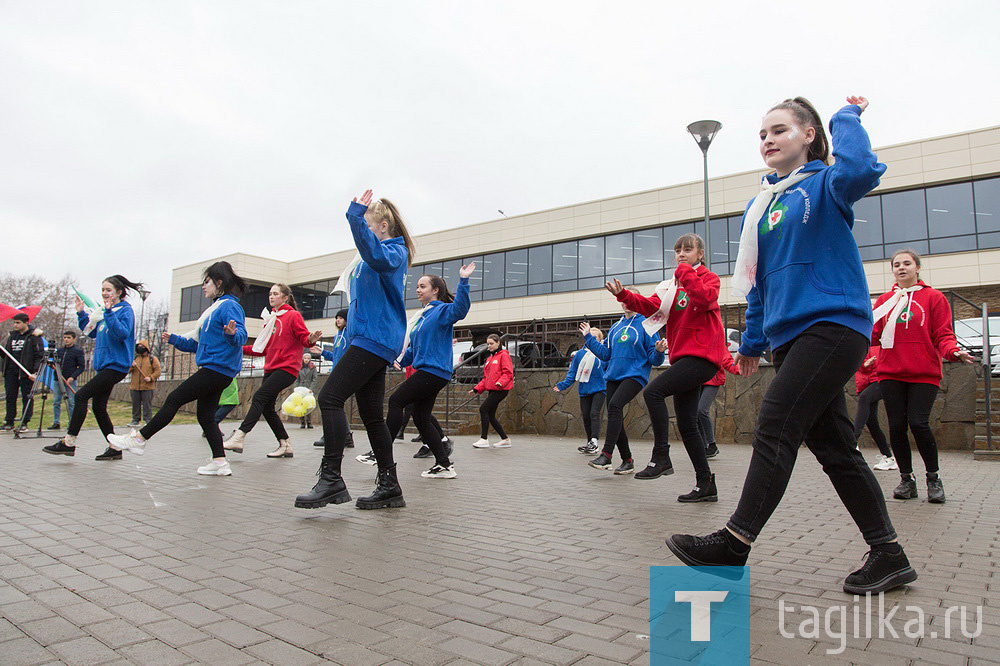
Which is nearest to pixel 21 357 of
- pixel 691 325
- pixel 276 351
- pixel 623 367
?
pixel 276 351

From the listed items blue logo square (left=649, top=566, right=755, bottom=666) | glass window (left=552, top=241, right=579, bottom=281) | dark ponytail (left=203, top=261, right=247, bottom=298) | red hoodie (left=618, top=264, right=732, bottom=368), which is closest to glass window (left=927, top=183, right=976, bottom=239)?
glass window (left=552, top=241, right=579, bottom=281)

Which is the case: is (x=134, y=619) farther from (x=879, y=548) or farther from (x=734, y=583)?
(x=879, y=548)

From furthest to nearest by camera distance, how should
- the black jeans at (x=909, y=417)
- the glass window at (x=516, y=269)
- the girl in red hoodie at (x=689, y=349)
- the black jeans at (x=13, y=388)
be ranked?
the glass window at (x=516, y=269) → the black jeans at (x=13, y=388) → the girl in red hoodie at (x=689, y=349) → the black jeans at (x=909, y=417)

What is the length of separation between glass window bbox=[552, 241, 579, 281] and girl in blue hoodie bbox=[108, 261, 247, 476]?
25.1 meters

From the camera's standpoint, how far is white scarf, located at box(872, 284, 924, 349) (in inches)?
194

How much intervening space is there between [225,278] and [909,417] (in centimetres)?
610

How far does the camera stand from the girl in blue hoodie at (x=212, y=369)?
20.0 ft

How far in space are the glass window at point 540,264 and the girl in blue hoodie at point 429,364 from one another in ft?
83.8

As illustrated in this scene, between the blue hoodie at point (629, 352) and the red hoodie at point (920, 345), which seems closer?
the red hoodie at point (920, 345)

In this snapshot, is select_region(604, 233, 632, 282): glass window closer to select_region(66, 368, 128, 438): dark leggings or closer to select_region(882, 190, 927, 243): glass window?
select_region(882, 190, 927, 243): glass window

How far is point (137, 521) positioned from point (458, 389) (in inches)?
457

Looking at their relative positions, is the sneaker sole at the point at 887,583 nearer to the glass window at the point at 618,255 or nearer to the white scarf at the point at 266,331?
the white scarf at the point at 266,331

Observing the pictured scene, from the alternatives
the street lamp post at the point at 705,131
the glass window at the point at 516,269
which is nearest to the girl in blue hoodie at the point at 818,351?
the street lamp post at the point at 705,131

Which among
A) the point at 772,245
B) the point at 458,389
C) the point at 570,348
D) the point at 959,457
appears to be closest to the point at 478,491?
the point at 772,245
